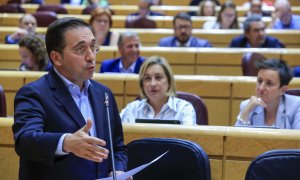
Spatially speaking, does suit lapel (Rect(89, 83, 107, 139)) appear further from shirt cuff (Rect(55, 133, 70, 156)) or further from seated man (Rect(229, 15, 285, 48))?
seated man (Rect(229, 15, 285, 48))

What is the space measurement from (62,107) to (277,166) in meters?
0.67

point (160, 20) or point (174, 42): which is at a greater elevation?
point (160, 20)

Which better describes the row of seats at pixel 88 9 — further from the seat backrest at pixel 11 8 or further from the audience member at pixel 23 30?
the audience member at pixel 23 30

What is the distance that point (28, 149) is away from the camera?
1.29 meters

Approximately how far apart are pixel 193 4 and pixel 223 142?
528 cm

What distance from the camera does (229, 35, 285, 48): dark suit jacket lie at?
14.7 ft

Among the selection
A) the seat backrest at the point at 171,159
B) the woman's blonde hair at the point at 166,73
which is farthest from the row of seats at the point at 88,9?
the seat backrest at the point at 171,159

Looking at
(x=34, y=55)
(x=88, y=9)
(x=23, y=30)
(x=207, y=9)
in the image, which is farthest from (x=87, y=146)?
(x=88, y=9)

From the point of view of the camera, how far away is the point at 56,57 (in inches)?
55.9

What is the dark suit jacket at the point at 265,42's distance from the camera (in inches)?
177

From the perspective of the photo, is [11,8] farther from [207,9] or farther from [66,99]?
[66,99]

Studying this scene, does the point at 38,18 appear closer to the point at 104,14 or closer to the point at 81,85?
the point at 104,14

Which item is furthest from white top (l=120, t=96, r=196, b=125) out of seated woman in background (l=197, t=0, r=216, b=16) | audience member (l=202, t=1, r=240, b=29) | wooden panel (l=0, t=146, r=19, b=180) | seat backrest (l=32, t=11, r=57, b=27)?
seated woman in background (l=197, t=0, r=216, b=16)

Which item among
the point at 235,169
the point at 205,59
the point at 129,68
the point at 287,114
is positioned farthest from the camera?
the point at 205,59
